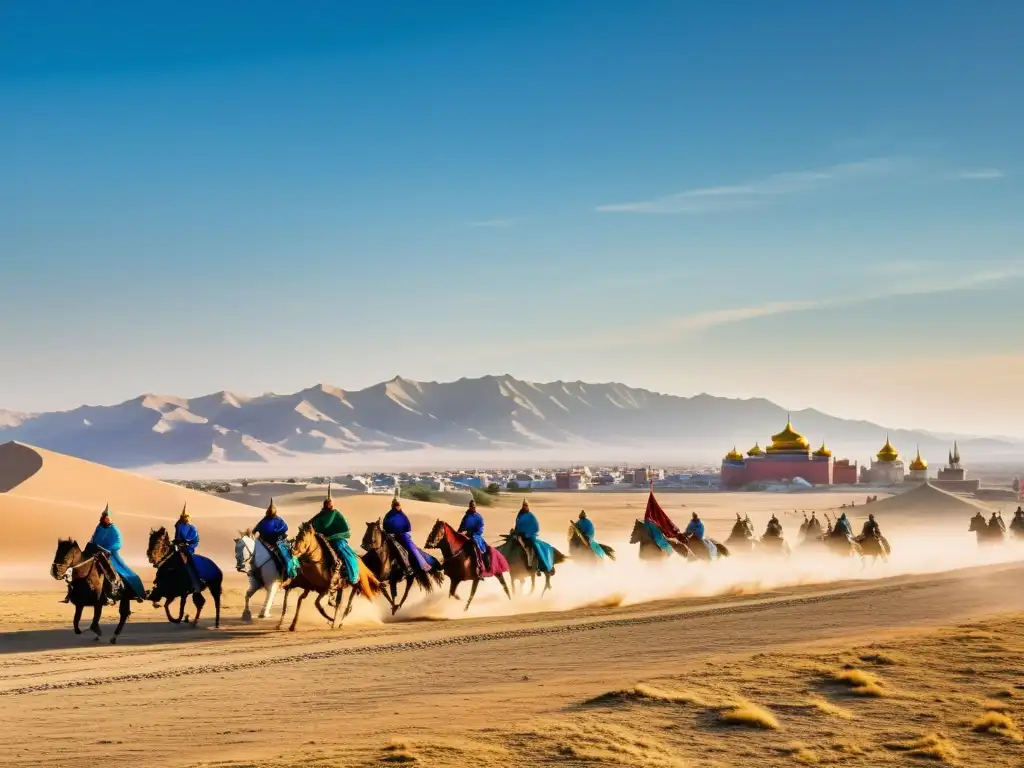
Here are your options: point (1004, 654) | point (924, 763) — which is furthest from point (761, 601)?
point (924, 763)

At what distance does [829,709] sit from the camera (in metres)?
14.6

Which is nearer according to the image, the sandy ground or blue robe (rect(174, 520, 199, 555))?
the sandy ground

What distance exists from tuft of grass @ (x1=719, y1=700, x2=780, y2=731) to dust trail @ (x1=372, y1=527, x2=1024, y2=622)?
10.7 meters

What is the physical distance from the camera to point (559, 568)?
30.8 m

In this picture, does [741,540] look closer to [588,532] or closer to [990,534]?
[588,532]

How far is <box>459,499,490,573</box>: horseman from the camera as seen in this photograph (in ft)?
78.9

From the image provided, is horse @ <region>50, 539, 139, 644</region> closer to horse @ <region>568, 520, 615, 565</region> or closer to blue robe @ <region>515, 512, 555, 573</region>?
blue robe @ <region>515, 512, 555, 573</region>

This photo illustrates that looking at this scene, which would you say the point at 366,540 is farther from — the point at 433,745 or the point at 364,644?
the point at 433,745

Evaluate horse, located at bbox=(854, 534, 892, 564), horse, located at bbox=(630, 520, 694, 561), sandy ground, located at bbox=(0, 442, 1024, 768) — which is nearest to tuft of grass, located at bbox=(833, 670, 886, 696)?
sandy ground, located at bbox=(0, 442, 1024, 768)

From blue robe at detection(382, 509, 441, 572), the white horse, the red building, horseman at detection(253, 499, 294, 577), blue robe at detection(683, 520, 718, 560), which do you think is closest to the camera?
horseman at detection(253, 499, 294, 577)

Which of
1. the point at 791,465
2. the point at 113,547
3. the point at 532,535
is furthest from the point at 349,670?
the point at 791,465

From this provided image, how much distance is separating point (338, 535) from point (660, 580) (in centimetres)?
1046

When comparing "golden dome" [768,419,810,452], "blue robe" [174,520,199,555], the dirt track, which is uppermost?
"golden dome" [768,419,810,452]

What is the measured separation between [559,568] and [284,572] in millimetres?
11048
